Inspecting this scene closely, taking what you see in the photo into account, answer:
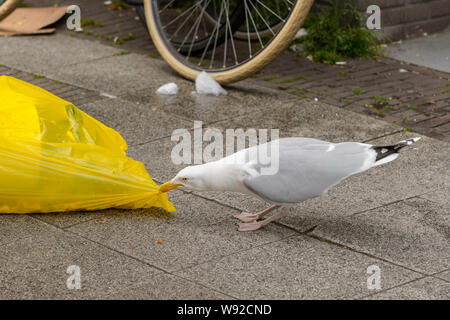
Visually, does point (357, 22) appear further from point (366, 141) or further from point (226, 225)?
point (226, 225)

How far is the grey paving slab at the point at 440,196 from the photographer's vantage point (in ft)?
13.3

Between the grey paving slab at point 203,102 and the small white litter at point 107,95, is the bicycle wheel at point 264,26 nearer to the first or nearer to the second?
the grey paving slab at point 203,102

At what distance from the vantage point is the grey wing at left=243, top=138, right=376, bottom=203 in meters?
3.51

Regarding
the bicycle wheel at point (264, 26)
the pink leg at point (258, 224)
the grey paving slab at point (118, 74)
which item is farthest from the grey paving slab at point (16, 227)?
the bicycle wheel at point (264, 26)

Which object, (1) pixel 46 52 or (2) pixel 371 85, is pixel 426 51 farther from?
(1) pixel 46 52

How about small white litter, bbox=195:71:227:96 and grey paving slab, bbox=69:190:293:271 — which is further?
small white litter, bbox=195:71:227:96

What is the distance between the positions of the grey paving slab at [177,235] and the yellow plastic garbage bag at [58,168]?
10 centimetres

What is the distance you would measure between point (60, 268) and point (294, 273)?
1.06m

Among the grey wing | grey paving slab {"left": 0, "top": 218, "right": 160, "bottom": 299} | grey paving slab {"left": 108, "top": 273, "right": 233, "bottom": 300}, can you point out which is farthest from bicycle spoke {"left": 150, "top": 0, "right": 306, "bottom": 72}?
grey paving slab {"left": 108, "top": 273, "right": 233, "bottom": 300}

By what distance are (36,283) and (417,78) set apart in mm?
3863

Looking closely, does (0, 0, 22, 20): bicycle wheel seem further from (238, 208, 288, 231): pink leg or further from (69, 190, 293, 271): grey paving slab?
(238, 208, 288, 231): pink leg

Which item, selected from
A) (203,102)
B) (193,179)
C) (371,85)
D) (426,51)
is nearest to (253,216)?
(193,179)

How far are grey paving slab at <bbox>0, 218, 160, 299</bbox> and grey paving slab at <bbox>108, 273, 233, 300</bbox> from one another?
4cm

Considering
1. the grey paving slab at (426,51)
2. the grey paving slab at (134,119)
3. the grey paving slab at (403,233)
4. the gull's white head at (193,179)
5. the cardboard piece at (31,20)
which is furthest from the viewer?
the cardboard piece at (31,20)
